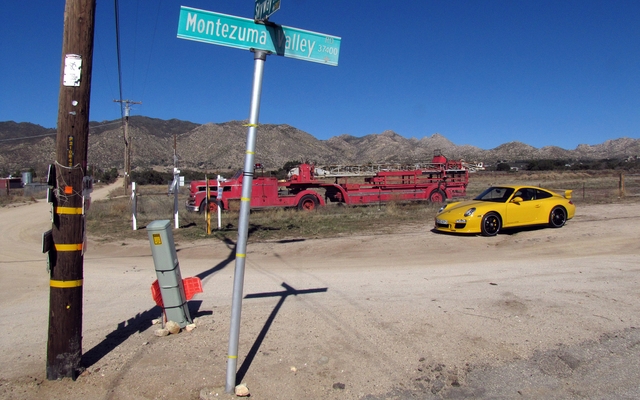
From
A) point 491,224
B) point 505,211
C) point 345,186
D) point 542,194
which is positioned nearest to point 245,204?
point 491,224

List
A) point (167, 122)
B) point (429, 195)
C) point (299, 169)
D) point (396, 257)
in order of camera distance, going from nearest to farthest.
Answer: point (396, 257) < point (299, 169) < point (429, 195) < point (167, 122)

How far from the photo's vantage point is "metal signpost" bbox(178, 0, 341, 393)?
3.84m

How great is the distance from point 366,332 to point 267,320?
117cm

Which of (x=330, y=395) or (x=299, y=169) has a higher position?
(x=299, y=169)

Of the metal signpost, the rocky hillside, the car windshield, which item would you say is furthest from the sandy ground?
the rocky hillside

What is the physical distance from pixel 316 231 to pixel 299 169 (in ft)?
27.8

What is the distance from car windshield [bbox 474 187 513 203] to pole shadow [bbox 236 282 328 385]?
7621 mm

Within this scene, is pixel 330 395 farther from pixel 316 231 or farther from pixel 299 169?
pixel 299 169

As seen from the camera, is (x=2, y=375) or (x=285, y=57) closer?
(x=285, y=57)

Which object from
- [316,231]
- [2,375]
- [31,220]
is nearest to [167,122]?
[31,220]

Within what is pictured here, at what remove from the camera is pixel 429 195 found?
81.1 feet

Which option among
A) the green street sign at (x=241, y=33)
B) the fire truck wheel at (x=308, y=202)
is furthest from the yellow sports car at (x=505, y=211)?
the fire truck wheel at (x=308, y=202)

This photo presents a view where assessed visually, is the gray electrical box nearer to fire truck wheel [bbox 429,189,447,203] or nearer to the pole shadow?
the pole shadow

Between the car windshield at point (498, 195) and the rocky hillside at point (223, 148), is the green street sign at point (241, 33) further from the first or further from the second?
the rocky hillside at point (223, 148)
